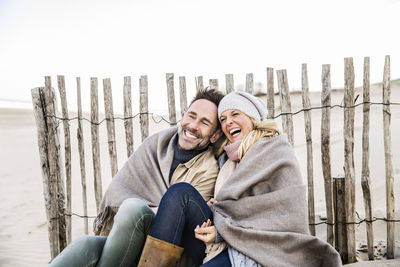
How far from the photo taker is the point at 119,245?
2.25m

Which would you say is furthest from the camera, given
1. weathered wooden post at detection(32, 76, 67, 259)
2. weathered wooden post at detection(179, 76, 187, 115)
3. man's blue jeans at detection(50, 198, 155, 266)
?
weathered wooden post at detection(32, 76, 67, 259)

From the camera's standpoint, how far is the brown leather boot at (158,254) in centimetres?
212

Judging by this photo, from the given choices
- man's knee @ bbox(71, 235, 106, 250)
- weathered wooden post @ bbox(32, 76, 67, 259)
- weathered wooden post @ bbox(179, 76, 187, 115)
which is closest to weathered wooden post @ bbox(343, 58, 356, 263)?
weathered wooden post @ bbox(179, 76, 187, 115)

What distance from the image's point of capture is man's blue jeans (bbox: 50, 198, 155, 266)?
87.8 inches

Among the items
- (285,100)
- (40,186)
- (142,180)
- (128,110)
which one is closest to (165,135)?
(142,180)

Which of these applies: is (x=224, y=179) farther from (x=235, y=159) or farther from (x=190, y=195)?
(x=190, y=195)

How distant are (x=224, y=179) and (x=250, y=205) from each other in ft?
1.01

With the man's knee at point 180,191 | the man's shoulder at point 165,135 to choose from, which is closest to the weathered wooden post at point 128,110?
the man's shoulder at point 165,135

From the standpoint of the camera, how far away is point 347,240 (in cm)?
343

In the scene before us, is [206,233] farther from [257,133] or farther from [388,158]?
[388,158]

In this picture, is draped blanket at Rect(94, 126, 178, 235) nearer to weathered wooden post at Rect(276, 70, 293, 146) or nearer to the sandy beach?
weathered wooden post at Rect(276, 70, 293, 146)

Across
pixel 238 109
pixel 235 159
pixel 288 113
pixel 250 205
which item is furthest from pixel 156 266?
pixel 288 113

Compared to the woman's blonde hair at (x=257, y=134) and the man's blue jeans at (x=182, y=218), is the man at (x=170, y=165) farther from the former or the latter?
the woman's blonde hair at (x=257, y=134)

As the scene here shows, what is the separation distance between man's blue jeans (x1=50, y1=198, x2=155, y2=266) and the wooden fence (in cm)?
138
